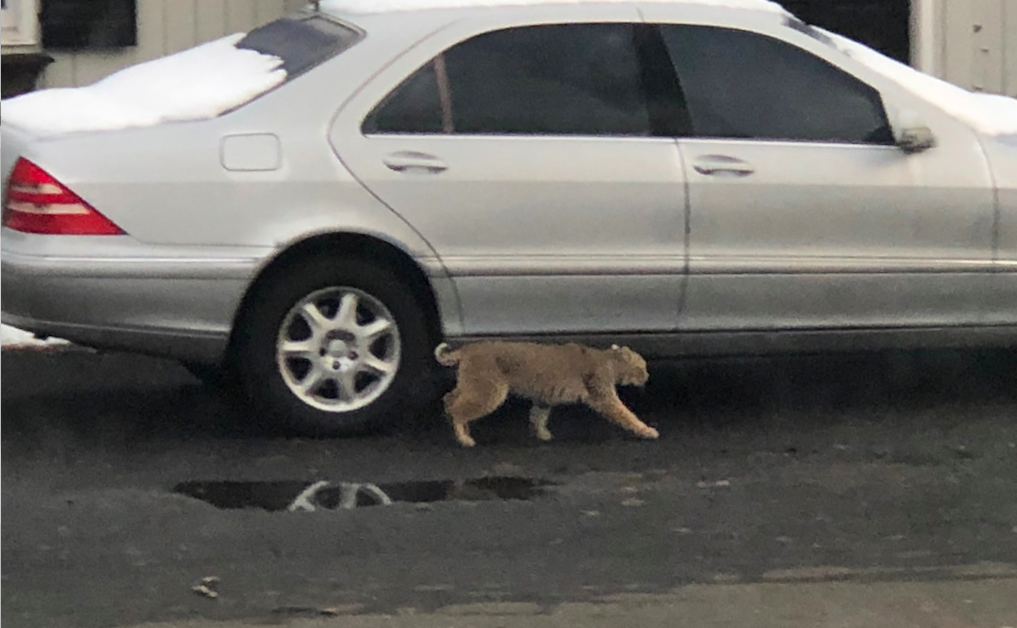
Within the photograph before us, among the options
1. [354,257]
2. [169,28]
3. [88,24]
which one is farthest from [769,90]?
[88,24]

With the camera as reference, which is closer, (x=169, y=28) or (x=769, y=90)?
(x=769, y=90)

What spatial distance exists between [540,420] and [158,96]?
1.79 m

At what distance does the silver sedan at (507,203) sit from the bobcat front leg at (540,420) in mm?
285

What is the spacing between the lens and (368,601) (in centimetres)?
457

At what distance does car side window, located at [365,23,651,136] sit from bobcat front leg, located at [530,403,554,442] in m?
0.98

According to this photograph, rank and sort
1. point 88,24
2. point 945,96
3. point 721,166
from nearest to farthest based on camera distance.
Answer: point 721,166 < point 945,96 < point 88,24

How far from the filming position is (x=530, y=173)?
625cm

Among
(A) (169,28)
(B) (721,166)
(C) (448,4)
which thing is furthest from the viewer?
(A) (169,28)

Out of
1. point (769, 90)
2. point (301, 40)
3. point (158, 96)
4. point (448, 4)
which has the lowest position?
point (769, 90)

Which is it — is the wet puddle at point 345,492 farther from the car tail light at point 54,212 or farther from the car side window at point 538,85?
the car side window at point 538,85

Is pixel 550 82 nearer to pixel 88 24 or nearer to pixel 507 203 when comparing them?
pixel 507 203

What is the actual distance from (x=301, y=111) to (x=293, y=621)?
2.28 meters

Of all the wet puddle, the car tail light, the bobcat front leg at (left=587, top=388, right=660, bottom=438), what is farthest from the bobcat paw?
the car tail light

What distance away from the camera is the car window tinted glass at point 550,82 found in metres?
6.34
